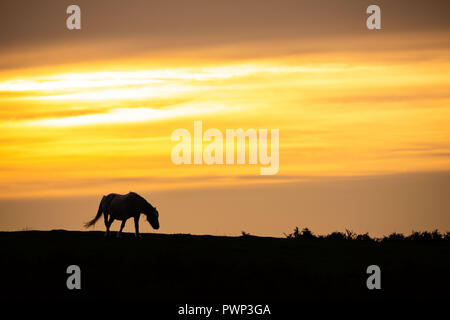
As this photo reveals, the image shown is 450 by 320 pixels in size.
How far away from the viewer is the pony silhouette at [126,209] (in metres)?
42.2

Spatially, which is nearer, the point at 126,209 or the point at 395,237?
the point at 126,209

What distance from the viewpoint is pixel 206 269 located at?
1318 inches

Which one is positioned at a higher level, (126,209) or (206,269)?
(126,209)

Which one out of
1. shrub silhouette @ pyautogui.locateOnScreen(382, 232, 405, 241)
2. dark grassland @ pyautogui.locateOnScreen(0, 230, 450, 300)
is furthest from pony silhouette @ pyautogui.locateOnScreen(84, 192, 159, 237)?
shrub silhouette @ pyautogui.locateOnScreen(382, 232, 405, 241)

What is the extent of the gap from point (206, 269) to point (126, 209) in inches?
380

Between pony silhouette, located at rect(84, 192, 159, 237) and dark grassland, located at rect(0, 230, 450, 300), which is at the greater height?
pony silhouette, located at rect(84, 192, 159, 237)

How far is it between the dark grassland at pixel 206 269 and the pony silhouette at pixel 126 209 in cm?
115

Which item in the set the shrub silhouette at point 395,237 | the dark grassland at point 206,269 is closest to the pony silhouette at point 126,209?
the dark grassland at point 206,269

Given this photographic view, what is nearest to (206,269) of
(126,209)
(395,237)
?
(126,209)

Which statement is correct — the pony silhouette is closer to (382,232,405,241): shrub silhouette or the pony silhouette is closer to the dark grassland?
the dark grassland

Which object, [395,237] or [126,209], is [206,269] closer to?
[126,209]

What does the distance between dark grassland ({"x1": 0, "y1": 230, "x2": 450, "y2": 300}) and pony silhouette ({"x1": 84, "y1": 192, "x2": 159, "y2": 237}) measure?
115 cm

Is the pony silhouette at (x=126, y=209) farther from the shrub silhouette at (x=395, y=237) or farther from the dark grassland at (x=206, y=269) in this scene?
the shrub silhouette at (x=395, y=237)

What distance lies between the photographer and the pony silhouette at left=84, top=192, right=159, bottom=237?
4216 centimetres
